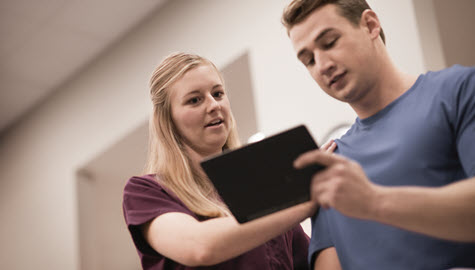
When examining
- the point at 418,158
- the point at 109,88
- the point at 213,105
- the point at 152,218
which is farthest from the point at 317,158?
the point at 109,88

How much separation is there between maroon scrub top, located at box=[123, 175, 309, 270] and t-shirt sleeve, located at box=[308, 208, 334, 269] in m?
0.13

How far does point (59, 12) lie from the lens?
13.0ft

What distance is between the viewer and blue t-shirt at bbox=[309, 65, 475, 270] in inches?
46.0

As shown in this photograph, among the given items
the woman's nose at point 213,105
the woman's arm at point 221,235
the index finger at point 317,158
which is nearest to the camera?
the index finger at point 317,158

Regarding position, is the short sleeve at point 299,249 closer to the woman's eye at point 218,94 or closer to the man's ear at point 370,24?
the woman's eye at point 218,94

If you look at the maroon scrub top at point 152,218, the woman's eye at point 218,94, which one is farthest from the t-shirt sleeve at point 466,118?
the woman's eye at point 218,94

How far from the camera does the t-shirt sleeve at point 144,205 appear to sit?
1425mm

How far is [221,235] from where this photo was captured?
1256 millimetres

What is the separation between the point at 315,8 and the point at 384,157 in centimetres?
42

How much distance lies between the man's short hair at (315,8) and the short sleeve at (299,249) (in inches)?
24.3

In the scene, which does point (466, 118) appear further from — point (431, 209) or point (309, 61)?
point (309, 61)

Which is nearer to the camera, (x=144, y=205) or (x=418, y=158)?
(x=418, y=158)

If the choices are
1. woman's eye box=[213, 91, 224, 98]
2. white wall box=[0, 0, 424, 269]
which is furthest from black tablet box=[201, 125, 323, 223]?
white wall box=[0, 0, 424, 269]

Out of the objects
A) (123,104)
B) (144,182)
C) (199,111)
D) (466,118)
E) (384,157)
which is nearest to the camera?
(466,118)
